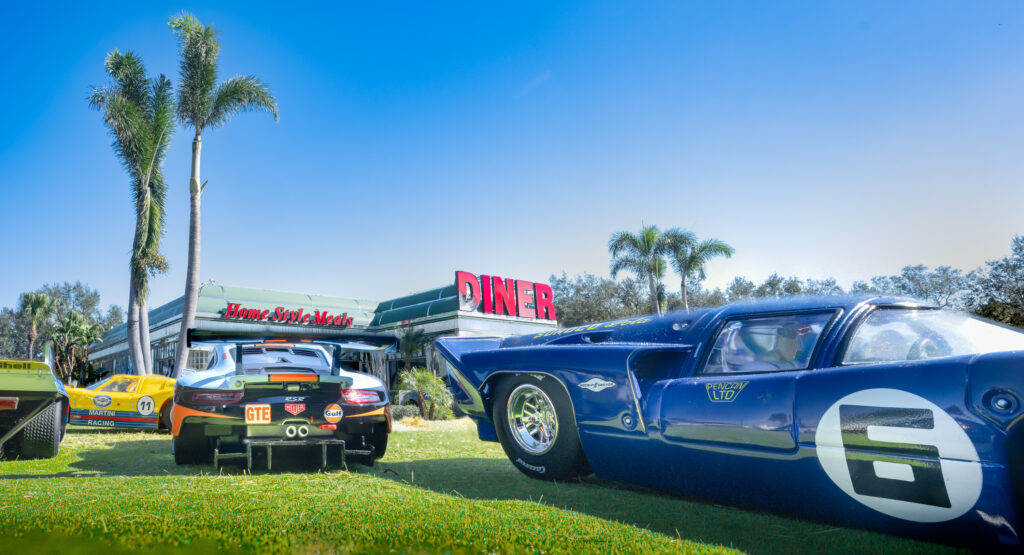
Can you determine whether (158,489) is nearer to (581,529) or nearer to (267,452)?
(267,452)

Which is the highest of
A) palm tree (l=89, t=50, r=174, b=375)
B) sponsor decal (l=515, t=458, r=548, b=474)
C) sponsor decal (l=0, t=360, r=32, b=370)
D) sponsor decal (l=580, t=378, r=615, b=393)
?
palm tree (l=89, t=50, r=174, b=375)

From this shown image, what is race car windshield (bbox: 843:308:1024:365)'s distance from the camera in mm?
2949

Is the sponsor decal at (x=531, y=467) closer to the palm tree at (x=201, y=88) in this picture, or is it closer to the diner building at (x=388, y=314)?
the palm tree at (x=201, y=88)

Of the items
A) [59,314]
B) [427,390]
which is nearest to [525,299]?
[427,390]

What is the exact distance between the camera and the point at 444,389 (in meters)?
16.9

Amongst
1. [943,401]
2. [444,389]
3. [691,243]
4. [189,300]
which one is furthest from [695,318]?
[691,243]

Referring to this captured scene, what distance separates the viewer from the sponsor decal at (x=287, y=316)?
24297 millimetres

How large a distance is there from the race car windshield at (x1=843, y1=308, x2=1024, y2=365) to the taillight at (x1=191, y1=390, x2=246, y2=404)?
454 cm

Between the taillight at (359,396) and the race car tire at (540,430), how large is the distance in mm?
1337

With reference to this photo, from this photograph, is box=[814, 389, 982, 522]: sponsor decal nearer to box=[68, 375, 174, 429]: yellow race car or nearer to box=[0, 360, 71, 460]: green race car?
box=[0, 360, 71, 460]: green race car

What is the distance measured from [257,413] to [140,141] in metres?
16.2

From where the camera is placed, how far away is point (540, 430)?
463cm

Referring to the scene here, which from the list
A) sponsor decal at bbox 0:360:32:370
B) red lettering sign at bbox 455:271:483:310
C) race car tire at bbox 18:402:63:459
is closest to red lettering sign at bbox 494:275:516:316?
red lettering sign at bbox 455:271:483:310

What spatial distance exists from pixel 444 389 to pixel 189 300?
7.09 metres
